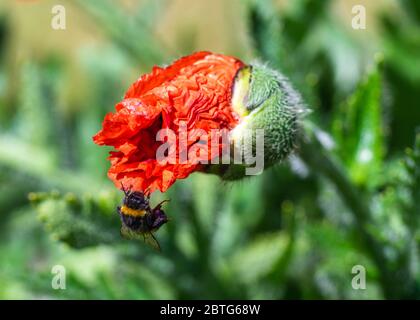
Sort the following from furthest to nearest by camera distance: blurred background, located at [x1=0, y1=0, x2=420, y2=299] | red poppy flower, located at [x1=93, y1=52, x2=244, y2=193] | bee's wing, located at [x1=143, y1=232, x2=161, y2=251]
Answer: blurred background, located at [x1=0, y1=0, x2=420, y2=299] < bee's wing, located at [x1=143, y1=232, x2=161, y2=251] < red poppy flower, located at [x1=93, y1=52, x2=244, y2=193]

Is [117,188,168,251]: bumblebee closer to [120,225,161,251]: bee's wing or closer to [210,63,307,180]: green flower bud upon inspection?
[120,225,161,251]: bee's wing

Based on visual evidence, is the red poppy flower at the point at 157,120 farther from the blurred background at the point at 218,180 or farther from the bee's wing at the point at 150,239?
the blurred background at the point at 218,180

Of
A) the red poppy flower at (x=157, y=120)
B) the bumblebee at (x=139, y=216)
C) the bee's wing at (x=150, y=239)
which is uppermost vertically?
the red poppy flower at (x=157, y=120)

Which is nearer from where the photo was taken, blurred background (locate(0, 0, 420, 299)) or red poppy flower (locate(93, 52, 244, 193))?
red poppy flower (locate(93, 52, 244, 193))

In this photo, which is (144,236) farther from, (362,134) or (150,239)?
(362,134)

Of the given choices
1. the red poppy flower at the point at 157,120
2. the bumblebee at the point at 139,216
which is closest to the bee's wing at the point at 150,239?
the bumblebee at the point at 139,216

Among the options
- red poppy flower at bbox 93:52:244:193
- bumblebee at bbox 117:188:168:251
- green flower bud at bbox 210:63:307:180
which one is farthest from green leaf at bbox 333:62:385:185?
bumblebee at bbox 117:188:168:251
